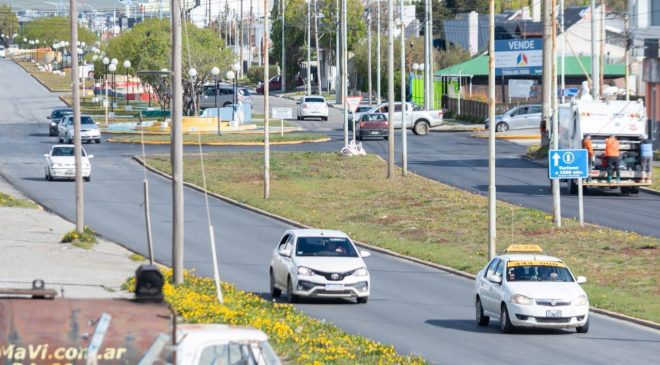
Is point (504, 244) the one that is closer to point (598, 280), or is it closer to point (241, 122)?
point (598, 280)

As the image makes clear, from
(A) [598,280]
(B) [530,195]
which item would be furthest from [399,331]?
(B) [530,195]

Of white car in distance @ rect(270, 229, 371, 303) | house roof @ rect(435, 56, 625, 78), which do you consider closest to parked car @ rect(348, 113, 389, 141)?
house roof @ rect(435, 56, 625, 78)

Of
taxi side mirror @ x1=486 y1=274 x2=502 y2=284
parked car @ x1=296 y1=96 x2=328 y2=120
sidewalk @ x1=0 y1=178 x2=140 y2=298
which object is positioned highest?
parked car @ x1=296 y1=96 x2=328 y2=120

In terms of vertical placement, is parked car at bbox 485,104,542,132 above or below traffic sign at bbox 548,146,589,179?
above

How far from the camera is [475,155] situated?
62.4m

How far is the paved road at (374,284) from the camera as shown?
2069 cm

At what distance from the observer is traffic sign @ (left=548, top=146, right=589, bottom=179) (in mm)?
36250

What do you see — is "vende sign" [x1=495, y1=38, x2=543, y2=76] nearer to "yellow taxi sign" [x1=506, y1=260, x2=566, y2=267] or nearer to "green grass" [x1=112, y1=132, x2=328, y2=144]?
"green grass" [x1=112, y1=132, x2=328, y2=144]

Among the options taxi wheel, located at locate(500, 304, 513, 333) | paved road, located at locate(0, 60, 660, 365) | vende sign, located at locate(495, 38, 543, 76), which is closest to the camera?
paved road, located at locate(0, 60, 660, 365)

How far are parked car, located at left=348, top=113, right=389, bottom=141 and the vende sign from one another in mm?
25230

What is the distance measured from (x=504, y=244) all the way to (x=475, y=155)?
27.5 meters

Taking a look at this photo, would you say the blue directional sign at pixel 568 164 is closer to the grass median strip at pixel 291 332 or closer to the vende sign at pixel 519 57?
the grass median strip at pixel 291 332

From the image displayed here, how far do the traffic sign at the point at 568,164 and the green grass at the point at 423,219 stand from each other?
1.62 m

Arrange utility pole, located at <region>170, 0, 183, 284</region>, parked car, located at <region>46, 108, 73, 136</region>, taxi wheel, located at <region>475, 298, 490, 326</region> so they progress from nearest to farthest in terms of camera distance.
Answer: utility pole, located at <region>170, 0, 183, 284</region>, taxi wheel, located at <region>475, 298, 490, 326</region>, parked car, located at <region>46, 108, 73, 136</region>
